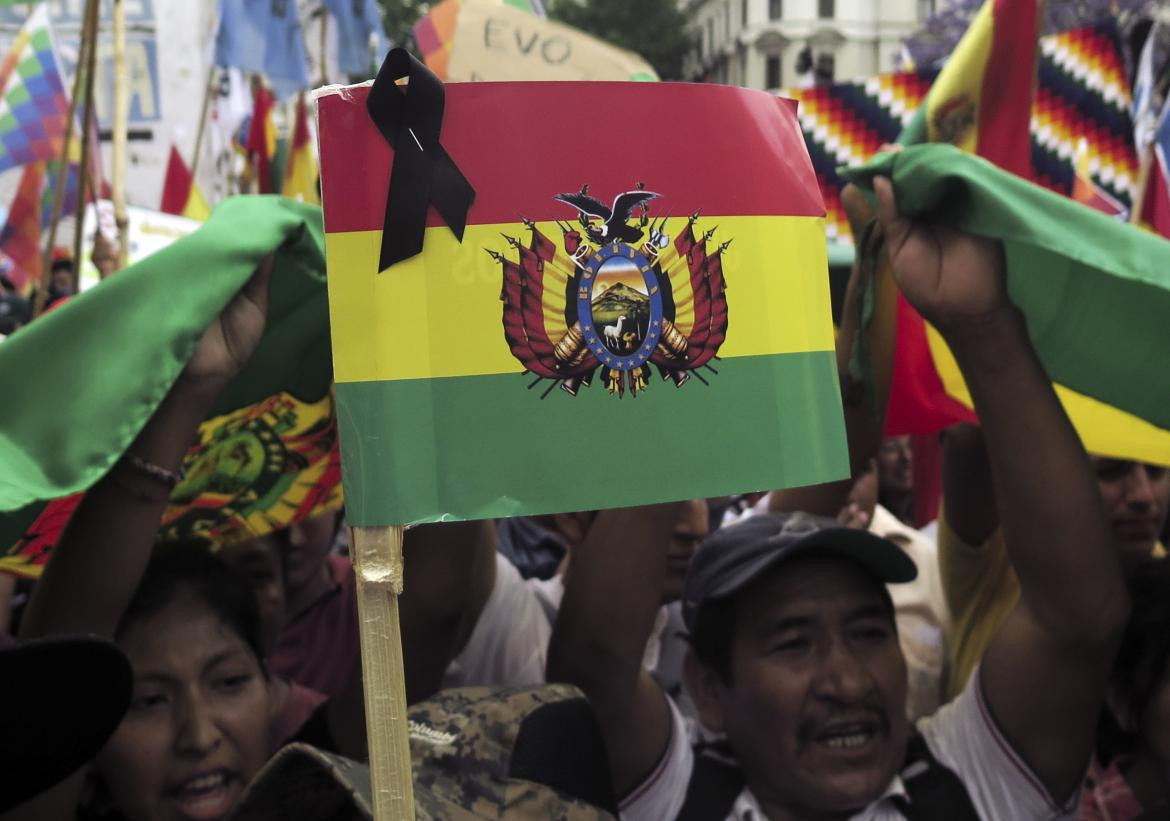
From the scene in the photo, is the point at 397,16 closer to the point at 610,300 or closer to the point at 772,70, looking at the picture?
the point at 772,70

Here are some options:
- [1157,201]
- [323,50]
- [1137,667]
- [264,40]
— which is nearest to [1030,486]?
[1137,667]

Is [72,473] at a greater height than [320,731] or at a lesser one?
greater

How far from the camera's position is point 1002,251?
1.84 m

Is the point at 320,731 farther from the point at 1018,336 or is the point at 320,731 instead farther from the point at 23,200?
the point at 23,200

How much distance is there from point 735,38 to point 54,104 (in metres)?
49.5

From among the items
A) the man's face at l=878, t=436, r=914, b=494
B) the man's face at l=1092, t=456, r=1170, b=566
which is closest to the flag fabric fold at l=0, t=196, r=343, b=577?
the man's face at l=1092, t=456, r=1170, b=566

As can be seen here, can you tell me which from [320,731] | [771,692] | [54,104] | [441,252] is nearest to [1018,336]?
[771,692]

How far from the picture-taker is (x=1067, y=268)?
1.86m

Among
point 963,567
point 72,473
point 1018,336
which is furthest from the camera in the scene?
point 963,567

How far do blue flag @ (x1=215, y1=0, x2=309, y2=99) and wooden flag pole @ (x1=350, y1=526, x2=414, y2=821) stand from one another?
482cm

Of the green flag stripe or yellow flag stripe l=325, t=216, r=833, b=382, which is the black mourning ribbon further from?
the green flag stripe

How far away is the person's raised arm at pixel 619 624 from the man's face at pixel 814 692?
177mm

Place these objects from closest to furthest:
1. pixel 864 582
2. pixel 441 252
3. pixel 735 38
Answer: pixel 441 252 < pixel 864 582 < pixel 735 38

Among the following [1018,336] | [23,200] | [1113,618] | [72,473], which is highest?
[23,200]
